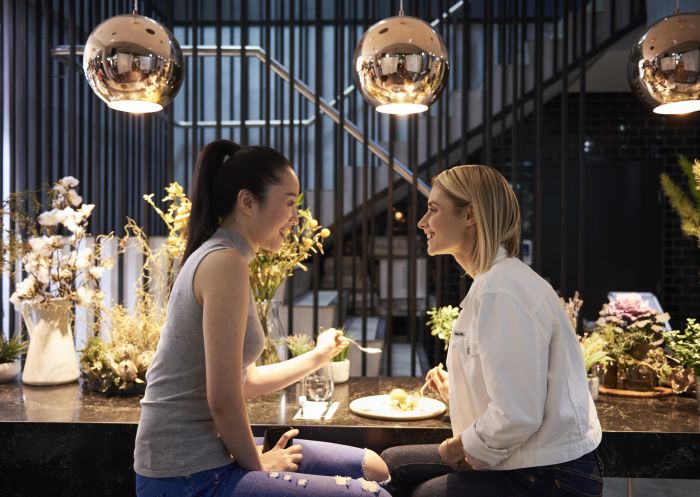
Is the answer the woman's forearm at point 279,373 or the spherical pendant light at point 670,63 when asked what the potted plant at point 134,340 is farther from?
the spherical pendant light at point 670,63

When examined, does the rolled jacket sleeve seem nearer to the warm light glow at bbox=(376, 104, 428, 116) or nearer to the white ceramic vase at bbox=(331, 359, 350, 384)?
the warm light glow at bbox=(376, 104, 428, 116)

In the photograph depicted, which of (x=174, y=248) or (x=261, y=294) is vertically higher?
(x=174, y=248)

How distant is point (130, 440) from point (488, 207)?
1.14m

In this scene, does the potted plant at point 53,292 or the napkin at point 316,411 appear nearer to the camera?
the napkin at point 316,411

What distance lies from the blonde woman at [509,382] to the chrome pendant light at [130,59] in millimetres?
868

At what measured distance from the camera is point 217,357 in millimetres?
1463

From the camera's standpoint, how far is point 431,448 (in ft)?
5.98

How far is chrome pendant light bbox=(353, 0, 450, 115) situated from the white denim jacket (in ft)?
2.04

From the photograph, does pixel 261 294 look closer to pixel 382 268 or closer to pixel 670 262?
pixel 382 268

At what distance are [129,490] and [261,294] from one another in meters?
0.71

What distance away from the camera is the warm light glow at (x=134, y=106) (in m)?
2.04

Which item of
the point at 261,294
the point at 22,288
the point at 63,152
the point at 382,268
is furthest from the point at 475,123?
the point at 22,288

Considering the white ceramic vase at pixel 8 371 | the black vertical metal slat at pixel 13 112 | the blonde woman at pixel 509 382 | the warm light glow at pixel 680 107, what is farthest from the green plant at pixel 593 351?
the black vertical metal slat at pixel 13 112

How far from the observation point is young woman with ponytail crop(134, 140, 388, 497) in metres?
1.48
